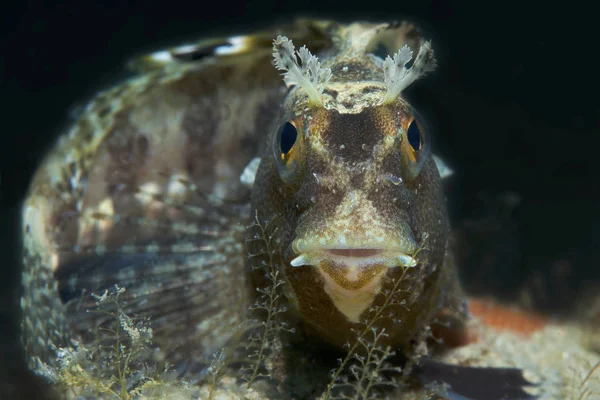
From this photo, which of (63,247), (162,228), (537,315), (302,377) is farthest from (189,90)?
(537,315)

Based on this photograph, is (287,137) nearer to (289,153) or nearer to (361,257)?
(289,153)

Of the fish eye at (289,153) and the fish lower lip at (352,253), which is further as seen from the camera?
the fish eye at (289,153)

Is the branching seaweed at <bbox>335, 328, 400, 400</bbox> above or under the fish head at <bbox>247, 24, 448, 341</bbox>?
under

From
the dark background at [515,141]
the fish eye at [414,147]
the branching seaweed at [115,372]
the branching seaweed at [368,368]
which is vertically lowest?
the branching seaweed at [115,372]

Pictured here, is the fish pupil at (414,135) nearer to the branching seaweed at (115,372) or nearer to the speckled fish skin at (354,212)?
the speckled fish skin at (354,212)

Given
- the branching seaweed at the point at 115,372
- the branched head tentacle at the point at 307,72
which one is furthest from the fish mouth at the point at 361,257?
the branching seaweed at the point at 115,372

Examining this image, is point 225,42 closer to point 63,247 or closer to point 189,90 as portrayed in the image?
point 189,90

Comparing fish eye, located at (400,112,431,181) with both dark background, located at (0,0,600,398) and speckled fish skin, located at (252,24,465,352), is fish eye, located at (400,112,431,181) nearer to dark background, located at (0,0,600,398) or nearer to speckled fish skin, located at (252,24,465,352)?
speckled fish skin, located at (252,24,465,352)

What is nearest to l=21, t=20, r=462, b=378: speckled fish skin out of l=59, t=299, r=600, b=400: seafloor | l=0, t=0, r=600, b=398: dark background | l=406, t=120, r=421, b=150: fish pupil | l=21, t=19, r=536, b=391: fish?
l=21, t=19, r=536, b=391: fish
